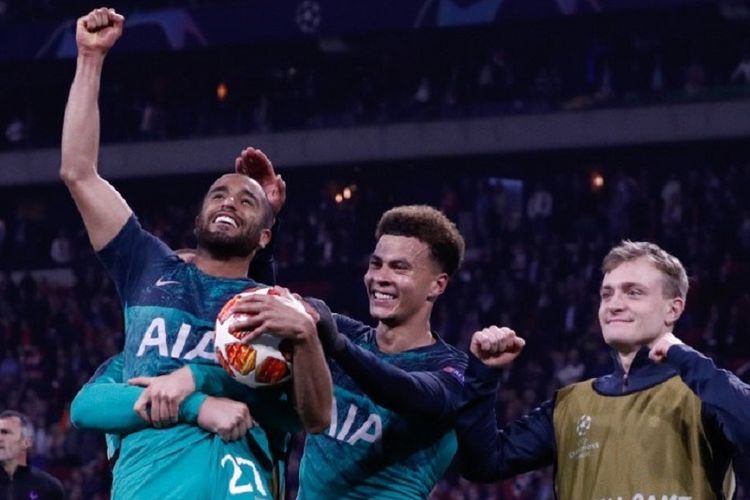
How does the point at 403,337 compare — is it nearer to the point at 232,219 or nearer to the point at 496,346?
the point at 496,346

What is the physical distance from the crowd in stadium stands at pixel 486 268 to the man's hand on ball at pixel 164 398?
1059 centimetres

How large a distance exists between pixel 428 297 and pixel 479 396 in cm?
50

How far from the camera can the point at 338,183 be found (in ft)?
83.7

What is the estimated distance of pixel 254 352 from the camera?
4148 millimetres

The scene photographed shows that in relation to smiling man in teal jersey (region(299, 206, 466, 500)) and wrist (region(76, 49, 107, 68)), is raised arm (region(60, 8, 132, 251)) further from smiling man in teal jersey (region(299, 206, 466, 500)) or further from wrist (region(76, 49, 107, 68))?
smiling man in teal jersey (region(299, 206, 466, 500))

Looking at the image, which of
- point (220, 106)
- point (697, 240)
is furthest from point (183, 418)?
point (220, 106)

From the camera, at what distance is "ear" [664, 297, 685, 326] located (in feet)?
15.7

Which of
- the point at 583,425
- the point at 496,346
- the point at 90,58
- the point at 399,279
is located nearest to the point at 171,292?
the point at 90,58

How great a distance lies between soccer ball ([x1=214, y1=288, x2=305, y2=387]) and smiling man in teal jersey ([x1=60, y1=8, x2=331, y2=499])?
68mm

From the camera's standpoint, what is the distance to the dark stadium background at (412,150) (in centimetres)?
1922

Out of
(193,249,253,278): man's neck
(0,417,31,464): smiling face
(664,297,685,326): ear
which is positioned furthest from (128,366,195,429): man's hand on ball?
(0,417,31,464): smiling face

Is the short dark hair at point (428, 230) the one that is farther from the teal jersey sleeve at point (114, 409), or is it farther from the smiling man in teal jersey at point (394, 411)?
the teal jersey sleeve at point (114, 409)

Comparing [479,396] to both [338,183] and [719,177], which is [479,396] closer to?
[719,177]

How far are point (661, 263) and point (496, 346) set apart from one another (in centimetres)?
64
